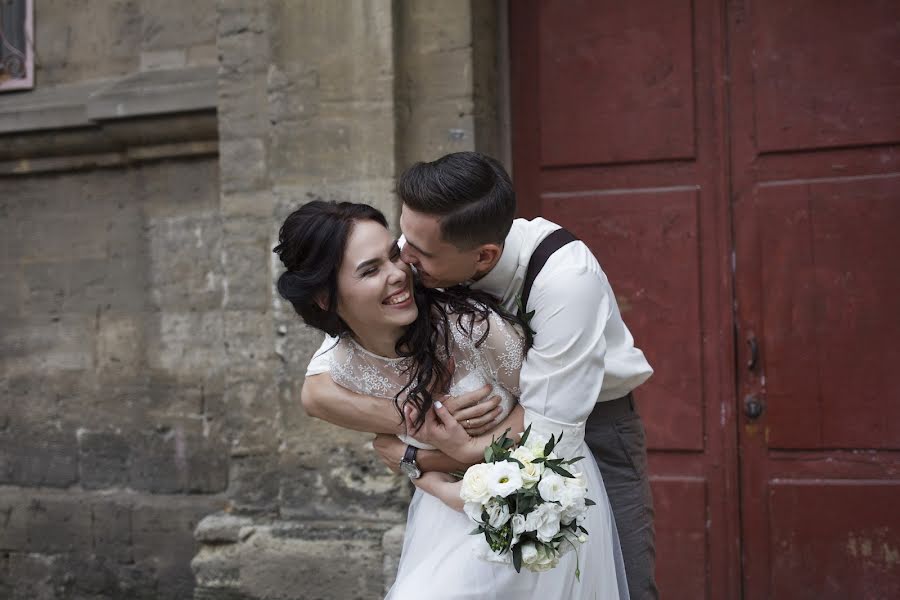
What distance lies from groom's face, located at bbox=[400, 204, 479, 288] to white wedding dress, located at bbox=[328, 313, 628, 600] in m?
0.15

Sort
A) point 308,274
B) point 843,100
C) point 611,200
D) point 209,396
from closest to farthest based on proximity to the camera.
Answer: point 308,274
point 843,100
point 611,200
point 209,396

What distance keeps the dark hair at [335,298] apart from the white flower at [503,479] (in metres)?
0.41

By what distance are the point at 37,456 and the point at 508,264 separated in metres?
3.86

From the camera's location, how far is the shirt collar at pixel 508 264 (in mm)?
2850

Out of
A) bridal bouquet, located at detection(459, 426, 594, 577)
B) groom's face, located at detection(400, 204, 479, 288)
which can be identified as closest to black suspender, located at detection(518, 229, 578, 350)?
groom's face, located at detection(400, 204, 479, 288)

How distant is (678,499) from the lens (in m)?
4.57

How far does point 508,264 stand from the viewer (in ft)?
9.36

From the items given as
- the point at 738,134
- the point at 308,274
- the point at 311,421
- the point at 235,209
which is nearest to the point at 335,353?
the point at 308,274

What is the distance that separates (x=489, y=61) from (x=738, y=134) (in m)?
1.17

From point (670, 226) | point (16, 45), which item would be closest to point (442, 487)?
point (670, 226)

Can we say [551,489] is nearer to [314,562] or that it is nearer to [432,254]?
[432,254]

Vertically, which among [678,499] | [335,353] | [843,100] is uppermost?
[843,100]

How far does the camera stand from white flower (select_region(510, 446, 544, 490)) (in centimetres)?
240

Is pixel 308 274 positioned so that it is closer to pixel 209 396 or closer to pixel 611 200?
pixel 611 200
